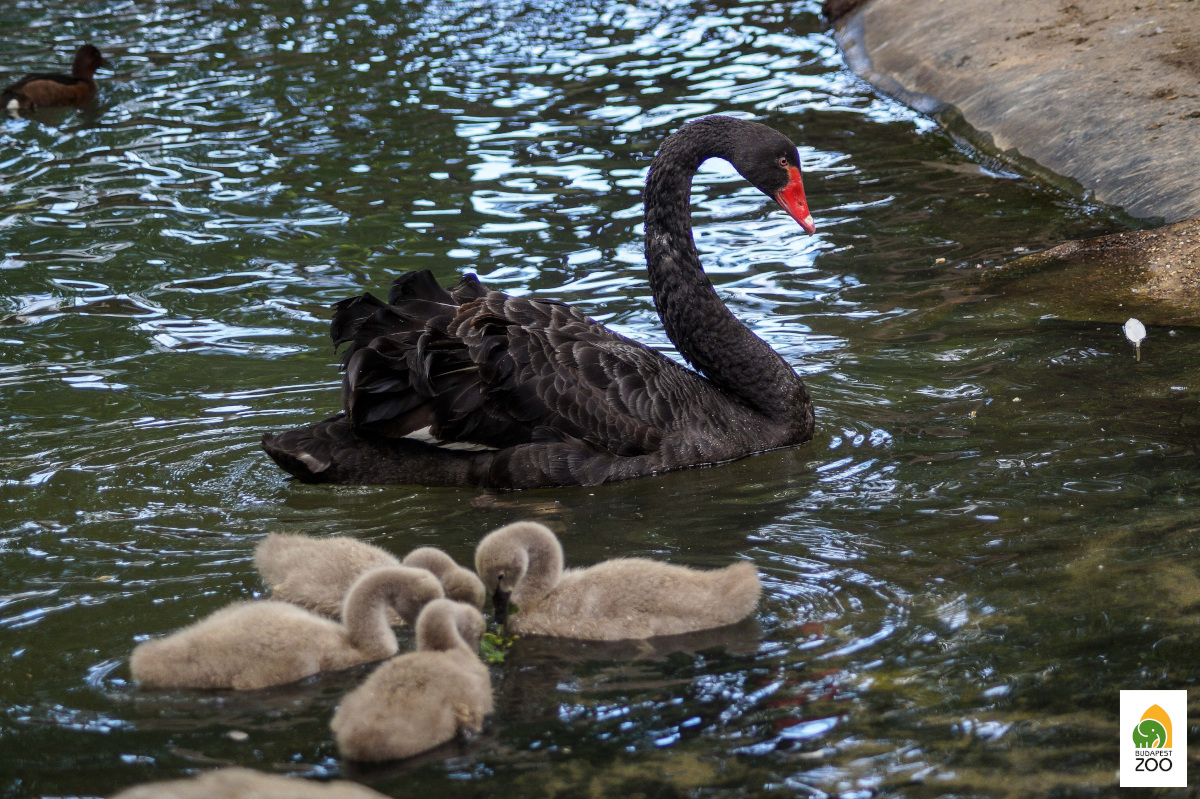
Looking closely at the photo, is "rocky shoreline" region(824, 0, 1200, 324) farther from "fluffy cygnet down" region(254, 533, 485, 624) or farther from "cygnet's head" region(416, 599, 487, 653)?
"cygnet's head" region(416, 599, 487, 653)

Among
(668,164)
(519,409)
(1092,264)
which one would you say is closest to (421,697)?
(519,409)

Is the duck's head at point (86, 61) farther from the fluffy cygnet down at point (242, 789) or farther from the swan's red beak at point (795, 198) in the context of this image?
the fluffy cygnet down at point (242, 789)

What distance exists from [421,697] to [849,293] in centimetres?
460

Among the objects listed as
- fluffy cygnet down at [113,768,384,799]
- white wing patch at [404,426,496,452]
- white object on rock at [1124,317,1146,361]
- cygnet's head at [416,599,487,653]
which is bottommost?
white object on rock at [1124,317,1146,361]

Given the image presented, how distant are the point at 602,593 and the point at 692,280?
7.46ft

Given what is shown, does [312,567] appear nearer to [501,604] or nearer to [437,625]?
[501,604]

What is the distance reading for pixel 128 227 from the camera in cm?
849

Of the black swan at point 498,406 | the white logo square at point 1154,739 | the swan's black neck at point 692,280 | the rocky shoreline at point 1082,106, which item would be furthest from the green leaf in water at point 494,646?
the rocky shoreline at point 1082,106

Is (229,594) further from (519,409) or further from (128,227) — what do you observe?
(128,227)

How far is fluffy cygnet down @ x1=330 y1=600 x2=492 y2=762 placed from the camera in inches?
123

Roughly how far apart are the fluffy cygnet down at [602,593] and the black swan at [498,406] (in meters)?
1.29

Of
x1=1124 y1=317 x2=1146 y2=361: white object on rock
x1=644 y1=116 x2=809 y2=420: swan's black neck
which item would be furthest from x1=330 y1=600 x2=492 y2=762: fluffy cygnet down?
x1=1124 y1=317 x2=1146 y2=361: white object on rock

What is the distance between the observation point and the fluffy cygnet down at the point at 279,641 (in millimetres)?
3486

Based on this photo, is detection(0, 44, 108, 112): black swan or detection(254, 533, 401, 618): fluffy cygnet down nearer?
detection(254, 533, 401, 618): fluffy cygnet down
